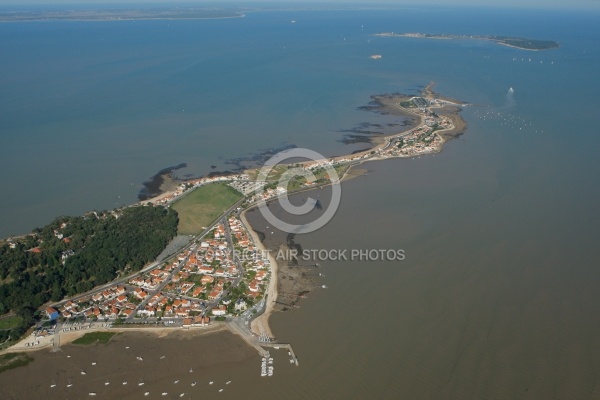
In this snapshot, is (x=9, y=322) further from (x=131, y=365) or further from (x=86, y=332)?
(x=131, y=365)

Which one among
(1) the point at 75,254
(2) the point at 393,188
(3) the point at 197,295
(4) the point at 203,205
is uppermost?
(2) the point at 393,188

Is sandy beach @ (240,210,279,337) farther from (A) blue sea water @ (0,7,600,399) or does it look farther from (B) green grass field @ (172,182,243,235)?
(B) green grass field @ (172,182,243,235)

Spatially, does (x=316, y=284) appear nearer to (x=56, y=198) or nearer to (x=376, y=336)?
(x=376, y=336)

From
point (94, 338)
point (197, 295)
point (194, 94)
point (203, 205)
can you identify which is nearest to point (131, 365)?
point (94, 338)

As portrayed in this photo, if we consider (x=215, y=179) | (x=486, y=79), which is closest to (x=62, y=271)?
(x=215, y=179)

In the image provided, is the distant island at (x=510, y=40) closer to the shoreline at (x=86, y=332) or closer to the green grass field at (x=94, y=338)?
the shoreline at (x=86, y=332)
